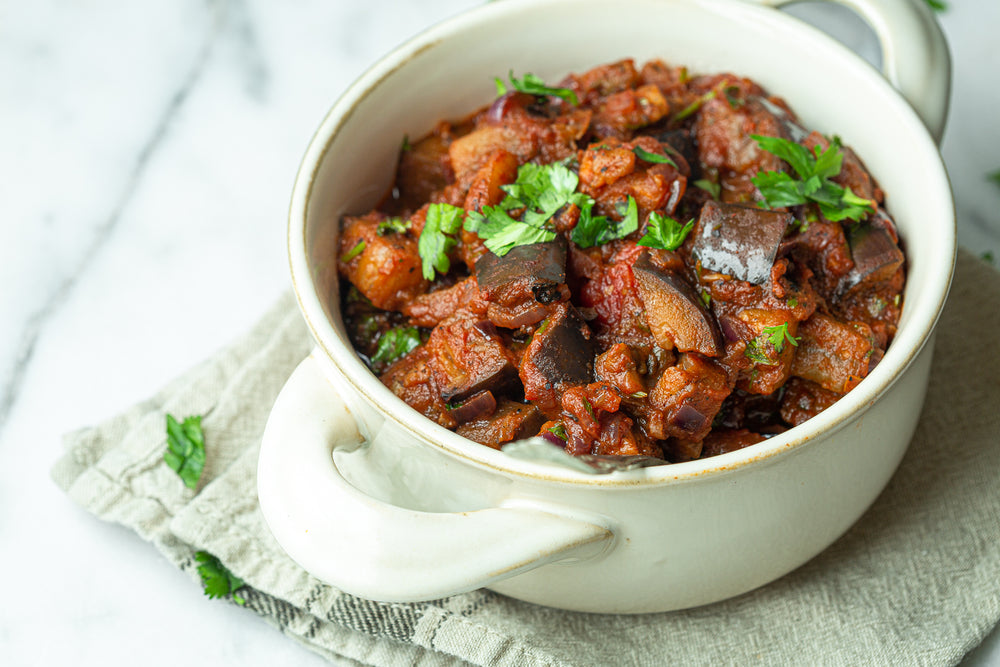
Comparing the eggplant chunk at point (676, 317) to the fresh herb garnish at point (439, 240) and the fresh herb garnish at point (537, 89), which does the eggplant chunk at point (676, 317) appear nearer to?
the fresh herb garnish at point (439, 240)

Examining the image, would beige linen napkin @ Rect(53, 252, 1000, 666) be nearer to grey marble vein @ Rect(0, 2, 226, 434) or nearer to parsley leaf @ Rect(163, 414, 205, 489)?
parsley leaf @ Rect(163, 414, 205, 489)

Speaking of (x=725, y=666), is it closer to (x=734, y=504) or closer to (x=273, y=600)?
(x=734, y=504)

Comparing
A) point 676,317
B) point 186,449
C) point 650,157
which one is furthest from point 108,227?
point 676,317

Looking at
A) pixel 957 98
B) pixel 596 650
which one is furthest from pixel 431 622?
pixel 957 98

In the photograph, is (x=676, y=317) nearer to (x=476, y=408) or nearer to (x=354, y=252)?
(x=476, y=408)

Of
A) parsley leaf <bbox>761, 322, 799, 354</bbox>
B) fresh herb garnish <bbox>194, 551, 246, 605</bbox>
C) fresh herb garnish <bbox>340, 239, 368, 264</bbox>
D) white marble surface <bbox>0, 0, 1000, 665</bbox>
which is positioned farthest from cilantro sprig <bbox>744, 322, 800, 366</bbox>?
fresh herb garnish <bbox>194, 551, 246, 605</bbox>

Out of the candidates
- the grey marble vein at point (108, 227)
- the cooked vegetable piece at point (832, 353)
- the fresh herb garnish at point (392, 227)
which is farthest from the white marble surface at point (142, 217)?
the fresh herb garnish at point (392, 227)
